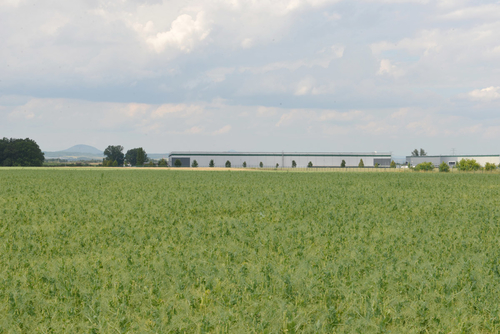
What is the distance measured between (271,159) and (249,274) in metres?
151

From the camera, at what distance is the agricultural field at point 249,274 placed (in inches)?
253

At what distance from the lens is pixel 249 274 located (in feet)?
28.9

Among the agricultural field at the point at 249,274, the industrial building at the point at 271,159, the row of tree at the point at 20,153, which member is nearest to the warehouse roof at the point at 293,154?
the industrial building at the point at 271,159

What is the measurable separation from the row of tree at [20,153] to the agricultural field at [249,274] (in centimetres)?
13100

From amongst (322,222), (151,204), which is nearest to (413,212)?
(322,222)

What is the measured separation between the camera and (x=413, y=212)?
1956cm

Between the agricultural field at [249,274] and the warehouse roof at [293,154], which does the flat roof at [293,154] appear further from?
the agricultural field at [249,274]

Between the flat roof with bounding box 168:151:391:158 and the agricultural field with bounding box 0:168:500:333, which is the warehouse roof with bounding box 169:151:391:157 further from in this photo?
the agricultural field with bounding box 0:168:500:333

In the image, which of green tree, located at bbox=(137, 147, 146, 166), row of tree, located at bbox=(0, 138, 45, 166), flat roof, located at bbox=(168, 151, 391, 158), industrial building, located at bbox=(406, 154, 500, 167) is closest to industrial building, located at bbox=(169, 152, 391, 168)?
flat roof, located at bbox=(168, 151, 391, 158)

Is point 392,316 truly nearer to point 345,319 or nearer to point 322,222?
point 345,319

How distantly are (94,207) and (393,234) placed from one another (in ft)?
48.6

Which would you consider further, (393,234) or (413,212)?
(413,212)

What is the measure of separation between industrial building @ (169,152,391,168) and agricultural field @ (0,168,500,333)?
5508 inches

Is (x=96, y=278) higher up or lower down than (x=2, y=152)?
lower down
